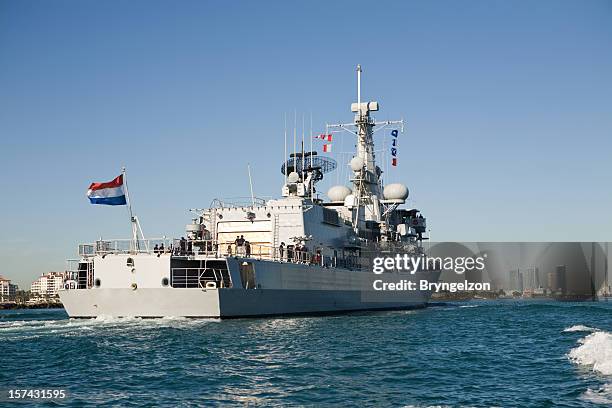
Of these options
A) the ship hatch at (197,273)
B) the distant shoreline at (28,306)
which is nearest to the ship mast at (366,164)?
the ship hatch at (197,273)

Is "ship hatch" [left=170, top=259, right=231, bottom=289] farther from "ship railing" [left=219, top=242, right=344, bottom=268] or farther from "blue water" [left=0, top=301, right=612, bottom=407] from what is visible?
"blue water" [left=0, top=301, right=612, bottom=407]

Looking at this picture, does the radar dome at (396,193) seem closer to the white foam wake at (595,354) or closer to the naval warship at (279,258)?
the naval warship at (279,258)

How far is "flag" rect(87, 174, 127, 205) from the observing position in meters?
36.3

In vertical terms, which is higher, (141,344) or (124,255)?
(124,255)

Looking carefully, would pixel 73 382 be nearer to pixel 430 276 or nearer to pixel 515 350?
pixel 515 350

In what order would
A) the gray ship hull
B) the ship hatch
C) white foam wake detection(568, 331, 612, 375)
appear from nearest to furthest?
white foam wake detection(568, 331, 612, 375) → the gray ship hull → the ship hatch

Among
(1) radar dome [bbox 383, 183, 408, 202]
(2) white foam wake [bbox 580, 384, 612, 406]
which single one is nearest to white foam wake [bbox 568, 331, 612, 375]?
(2) white foam wake [bbox 580, 384, 612, 406]

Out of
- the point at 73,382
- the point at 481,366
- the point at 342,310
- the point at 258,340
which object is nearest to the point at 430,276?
the point at 342,310

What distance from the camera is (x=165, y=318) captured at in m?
34.8

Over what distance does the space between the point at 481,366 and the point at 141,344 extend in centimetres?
1192

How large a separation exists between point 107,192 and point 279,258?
35.2 ft

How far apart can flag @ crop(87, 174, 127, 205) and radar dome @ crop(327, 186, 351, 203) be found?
86.4ft

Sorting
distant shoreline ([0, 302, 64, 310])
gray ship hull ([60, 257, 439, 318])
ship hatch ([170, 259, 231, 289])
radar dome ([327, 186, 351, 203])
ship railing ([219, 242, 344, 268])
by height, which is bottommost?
distant shoreline ([0, 302, 64, 310])

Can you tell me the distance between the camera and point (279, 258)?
41531 millimetres
